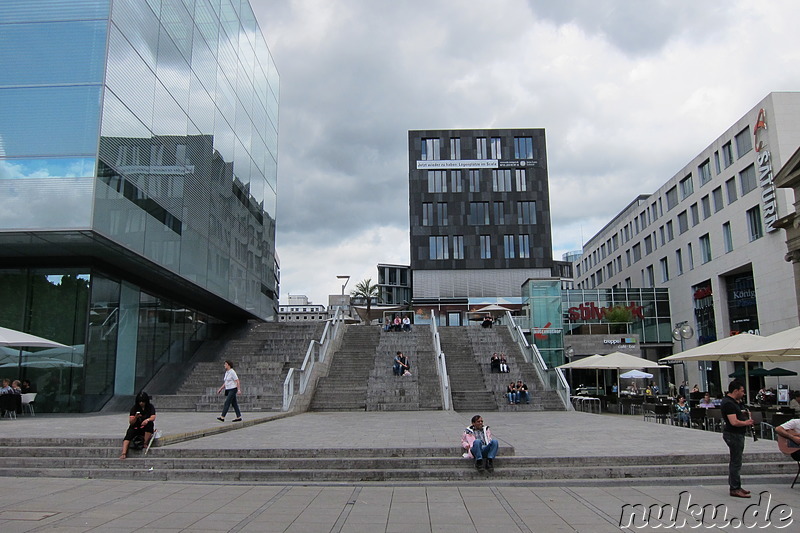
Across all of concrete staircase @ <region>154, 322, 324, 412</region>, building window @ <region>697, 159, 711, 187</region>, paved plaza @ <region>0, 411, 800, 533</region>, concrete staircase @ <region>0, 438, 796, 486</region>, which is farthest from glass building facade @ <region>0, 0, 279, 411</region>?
building window @ <region>697, 159, 711, 187</region>

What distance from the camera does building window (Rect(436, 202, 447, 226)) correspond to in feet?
194

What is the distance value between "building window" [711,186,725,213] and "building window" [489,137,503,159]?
2172cm

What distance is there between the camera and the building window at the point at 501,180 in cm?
5934

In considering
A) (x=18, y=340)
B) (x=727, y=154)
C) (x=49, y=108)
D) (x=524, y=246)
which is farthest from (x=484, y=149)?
(x=18, y=340)

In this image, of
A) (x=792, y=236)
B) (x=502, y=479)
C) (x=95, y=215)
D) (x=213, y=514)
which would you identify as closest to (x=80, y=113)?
(x=95, y=215)

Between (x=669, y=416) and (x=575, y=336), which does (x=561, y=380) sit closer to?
(x=669, y=416)

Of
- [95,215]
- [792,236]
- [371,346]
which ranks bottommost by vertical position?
[371,346]

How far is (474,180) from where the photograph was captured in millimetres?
59750

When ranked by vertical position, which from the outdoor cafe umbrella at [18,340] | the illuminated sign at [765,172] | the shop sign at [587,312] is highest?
the illuminated sign at [765,172]

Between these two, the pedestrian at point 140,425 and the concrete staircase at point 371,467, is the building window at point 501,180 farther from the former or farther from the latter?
the pedestrian at point 140,425

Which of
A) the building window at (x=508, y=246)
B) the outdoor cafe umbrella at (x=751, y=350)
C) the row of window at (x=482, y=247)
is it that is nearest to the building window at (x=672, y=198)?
the row of window at (x=482, y=247)

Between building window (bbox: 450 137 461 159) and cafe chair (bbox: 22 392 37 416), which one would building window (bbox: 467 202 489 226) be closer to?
building window (bbox: 450 137 461 159)

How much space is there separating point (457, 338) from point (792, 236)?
17713 millimetres

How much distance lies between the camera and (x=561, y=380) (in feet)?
73.4
